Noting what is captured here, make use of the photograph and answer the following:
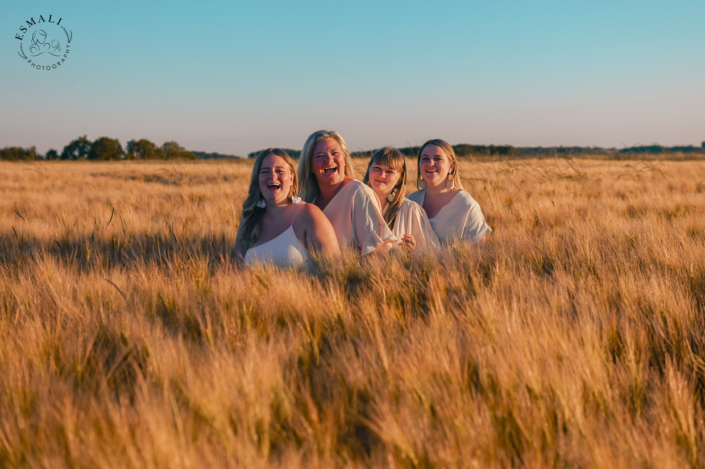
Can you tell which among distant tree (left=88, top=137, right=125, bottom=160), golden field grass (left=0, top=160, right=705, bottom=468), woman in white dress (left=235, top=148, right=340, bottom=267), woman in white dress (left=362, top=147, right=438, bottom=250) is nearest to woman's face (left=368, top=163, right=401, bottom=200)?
woman in white dress (left=362, top=147, right=438, bottom=250)

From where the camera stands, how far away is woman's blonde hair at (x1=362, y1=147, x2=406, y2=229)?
12.2ft

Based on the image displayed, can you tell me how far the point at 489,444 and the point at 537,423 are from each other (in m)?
0.16

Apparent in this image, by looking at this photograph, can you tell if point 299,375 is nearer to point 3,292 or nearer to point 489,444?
point 489,444

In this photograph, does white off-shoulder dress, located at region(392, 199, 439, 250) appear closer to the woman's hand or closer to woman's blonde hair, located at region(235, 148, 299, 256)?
the woman's hand

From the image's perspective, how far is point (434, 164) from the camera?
13.1 feet

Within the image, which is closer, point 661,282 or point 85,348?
point 85,348

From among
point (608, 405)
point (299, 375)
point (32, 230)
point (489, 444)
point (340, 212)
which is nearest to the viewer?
point (489, 444)

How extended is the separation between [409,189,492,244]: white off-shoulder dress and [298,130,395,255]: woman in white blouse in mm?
855

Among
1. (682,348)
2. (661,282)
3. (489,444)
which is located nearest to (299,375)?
(489,444)

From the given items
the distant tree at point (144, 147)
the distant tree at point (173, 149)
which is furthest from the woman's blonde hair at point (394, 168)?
the distant tree at point (144, 147)

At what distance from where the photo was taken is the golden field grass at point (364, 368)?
3.62 ft

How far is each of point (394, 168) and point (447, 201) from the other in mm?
771

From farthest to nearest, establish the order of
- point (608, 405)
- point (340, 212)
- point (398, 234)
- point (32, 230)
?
point (32, 230) < point (398, 234) < point (340, 212) < point (608, 405)

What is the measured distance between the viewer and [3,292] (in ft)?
7.55
